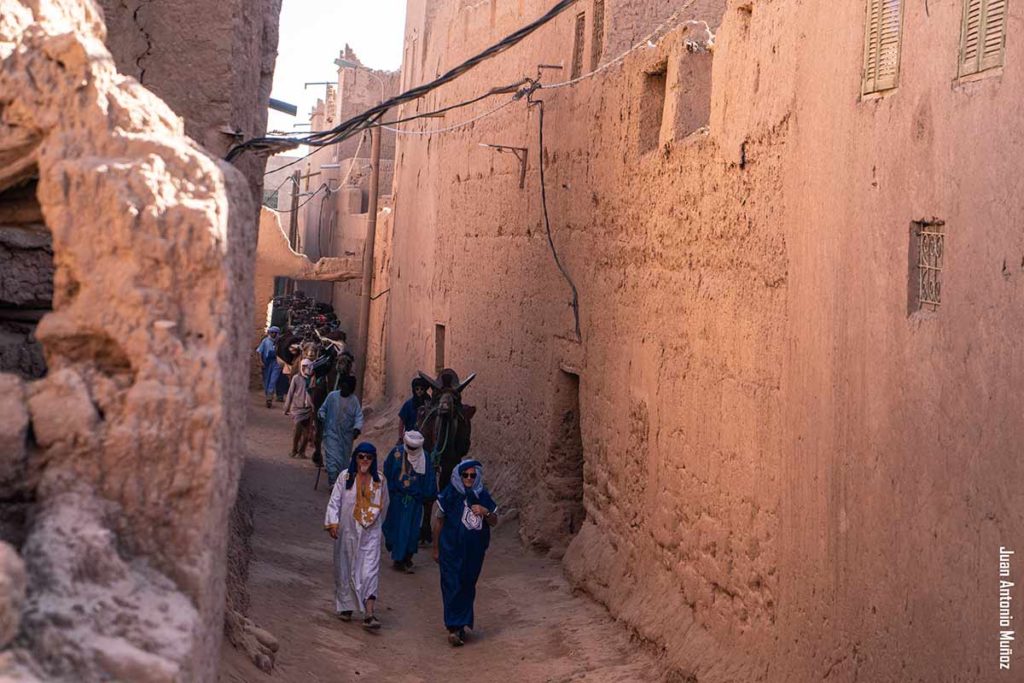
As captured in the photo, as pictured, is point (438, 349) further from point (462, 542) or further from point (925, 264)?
point (925, 264)

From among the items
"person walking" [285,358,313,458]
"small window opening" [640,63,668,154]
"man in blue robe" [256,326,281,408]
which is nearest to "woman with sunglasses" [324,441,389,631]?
"small window opening" [640,63,668,154]

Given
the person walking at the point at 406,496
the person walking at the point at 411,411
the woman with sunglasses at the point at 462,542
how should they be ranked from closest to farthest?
the woman with sunglasses at the point at 462,542 < the person walking at the point at 406,496 < the person walking at the point at 411,411

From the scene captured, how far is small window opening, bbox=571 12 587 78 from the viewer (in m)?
11.7

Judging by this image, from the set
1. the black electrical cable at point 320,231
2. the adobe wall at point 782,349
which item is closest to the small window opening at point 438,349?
the adobe wall at point 782,349

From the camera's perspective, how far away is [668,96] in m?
8.83

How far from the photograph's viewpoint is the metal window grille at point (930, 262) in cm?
522

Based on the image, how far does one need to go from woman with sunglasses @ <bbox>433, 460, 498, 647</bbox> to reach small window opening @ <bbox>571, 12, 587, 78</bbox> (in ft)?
13.6

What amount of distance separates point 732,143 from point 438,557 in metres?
3.83

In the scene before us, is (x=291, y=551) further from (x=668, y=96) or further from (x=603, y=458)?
(x=668, y=96)

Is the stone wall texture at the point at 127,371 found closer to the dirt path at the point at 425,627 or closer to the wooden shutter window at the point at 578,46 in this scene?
the dirt path at the point at 425,627

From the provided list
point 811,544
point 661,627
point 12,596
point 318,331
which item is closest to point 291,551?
point 661,627

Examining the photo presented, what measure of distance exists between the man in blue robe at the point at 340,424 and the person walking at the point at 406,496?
1.87m

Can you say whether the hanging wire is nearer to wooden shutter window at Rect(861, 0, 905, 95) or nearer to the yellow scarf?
the yellow scarf

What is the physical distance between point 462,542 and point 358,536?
2.48ft
